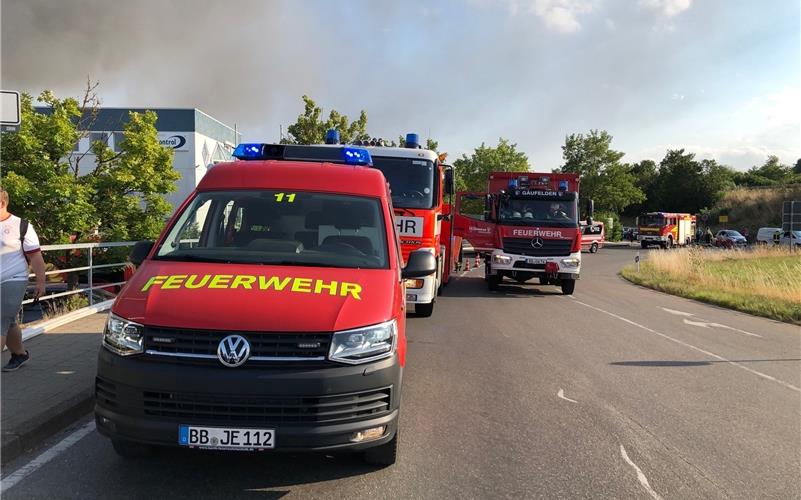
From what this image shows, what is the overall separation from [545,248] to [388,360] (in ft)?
39.0

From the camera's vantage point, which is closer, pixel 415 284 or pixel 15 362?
pixel 15 362

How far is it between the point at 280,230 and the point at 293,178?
531mm

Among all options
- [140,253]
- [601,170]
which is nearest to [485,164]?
[601,170]

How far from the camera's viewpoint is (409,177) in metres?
10.4

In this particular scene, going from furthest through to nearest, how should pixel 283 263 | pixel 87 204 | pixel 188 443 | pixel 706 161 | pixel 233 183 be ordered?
pixel 706 161 < pixel 87 204 < pixel 233 183 < pixel 283 263 < pixel 188 443

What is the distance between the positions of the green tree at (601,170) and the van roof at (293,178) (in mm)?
61760

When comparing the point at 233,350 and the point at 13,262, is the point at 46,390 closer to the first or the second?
the point at 13,262

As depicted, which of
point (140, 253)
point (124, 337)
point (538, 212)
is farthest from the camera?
point (538, 212)

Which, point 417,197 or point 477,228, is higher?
point 417,197

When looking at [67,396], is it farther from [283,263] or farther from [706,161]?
[706,161]

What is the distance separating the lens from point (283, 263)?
414cm

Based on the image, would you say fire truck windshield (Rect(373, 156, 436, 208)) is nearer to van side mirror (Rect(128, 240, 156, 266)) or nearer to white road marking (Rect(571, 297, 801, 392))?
white road marking (Rect(571, 297, 801, 392))

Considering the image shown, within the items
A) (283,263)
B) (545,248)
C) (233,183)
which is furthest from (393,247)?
(545,248)

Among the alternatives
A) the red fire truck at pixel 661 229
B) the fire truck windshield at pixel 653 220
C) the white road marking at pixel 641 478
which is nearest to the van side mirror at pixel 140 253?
the white road marking at pixel 641 478
